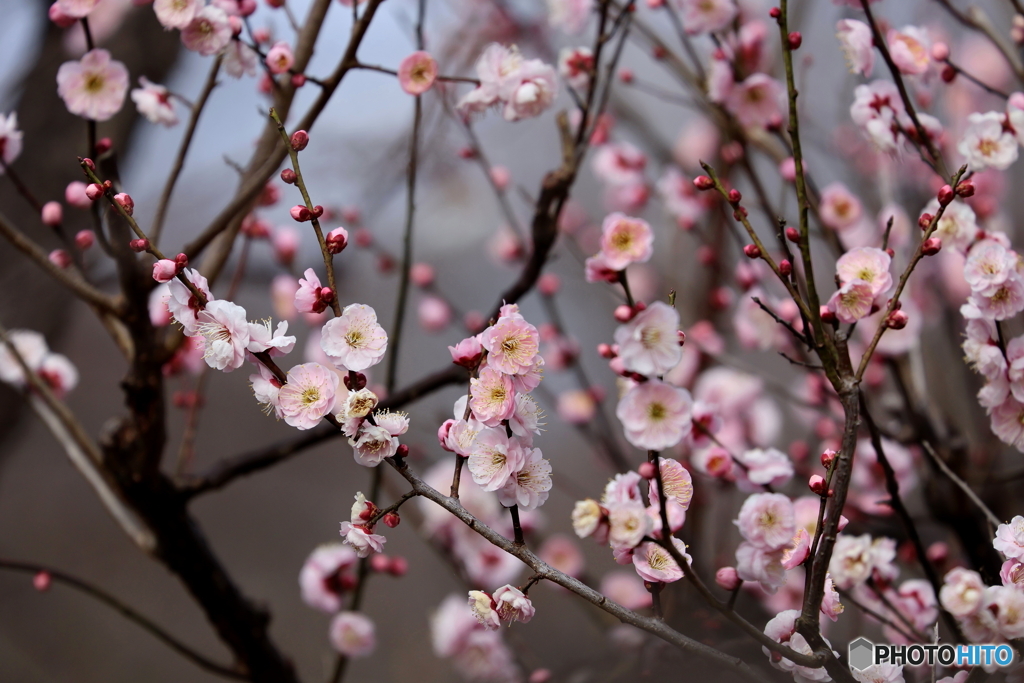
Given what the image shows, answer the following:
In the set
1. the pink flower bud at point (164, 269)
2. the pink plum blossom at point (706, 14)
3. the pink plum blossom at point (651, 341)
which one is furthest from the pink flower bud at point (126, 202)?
the pink plum blossom at point (706, 14)

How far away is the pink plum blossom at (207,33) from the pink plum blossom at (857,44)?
50 centimetres

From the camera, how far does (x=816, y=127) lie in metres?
1.20

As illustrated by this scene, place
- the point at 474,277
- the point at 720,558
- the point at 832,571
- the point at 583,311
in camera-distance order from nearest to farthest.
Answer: the point at 832,571, the point at 720,558, the point at 583,311, the point at 474,277

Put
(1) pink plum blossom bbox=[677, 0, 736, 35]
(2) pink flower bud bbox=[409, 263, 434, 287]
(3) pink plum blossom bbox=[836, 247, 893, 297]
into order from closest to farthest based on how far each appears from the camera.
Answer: (3) pink plum blossom bbox=[836, 247, 893, 297] < (1) pink plum blossom bbox=[677, 0, 736, 35] < (2) pink flower bud bbox=[409, 263, 434, 287]

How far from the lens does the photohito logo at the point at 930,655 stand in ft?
1.38

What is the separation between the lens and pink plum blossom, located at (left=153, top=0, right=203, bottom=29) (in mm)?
536

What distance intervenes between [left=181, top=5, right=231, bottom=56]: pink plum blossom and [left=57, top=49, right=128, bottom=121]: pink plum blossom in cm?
7

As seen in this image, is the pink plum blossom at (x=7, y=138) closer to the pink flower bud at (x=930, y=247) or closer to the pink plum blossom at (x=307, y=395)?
the pink plum blossom at (x=307, y=395)

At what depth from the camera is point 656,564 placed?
1.35 ft

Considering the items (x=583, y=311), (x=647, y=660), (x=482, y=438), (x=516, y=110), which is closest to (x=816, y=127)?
(x=583, y=311)

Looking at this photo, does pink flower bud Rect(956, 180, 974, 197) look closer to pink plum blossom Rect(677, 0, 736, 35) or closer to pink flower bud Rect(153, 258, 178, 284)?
pink plum blossom Rect(677, 0, 736, 35)

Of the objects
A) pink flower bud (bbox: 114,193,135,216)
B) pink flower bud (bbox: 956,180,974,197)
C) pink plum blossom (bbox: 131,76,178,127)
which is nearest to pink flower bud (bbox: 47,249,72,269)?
pink plum blossom (bbox: 131,76,178,127)

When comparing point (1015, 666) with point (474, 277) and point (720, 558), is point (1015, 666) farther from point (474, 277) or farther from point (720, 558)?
point (474, 277)

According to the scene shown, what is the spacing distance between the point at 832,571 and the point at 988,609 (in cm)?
11
